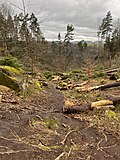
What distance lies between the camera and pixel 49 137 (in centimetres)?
478

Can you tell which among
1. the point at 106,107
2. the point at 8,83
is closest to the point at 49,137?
the point at 106,107

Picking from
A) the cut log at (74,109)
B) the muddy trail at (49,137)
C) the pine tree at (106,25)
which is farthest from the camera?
the pine tree at (106,25)

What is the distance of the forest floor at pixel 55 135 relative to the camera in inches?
158

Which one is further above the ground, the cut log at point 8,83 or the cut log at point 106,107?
the cut log at point 8,83

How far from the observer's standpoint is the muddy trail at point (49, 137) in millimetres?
3981

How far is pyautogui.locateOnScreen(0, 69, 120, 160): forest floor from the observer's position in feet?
13.2

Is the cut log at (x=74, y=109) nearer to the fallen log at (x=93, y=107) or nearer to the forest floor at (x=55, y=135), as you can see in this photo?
the fallen log at (x=93, y=107)

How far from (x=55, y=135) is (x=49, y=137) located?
212 millimetres

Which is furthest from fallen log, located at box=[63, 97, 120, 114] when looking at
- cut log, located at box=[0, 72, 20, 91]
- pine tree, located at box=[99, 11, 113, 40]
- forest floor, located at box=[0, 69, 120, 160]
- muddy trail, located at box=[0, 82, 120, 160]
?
pine tree, located at box=[99, 11, 113, 40]

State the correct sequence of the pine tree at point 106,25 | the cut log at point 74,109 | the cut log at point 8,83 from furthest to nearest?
the pine tree at point 106,25 → the cut log at point 8,83 → the cut log at point 74,109

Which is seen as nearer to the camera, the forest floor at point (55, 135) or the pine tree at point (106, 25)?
the forest floor at point (55, 135)

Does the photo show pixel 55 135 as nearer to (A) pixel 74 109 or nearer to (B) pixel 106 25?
(A) pixel 74 109

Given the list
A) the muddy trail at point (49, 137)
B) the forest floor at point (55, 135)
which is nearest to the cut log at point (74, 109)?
the forest floor at point (55, 135)

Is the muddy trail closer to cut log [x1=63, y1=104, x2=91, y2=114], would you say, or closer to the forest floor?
the forest floor
